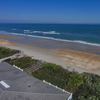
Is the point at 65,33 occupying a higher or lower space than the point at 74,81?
lower

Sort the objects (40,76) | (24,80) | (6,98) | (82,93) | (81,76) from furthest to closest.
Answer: (40,76) → (81,76) → (24,80) → (82,93) → (6,98)

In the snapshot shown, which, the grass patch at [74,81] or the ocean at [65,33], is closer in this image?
the grass patch at [74,81]

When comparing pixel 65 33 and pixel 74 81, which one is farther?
pixel 65 33

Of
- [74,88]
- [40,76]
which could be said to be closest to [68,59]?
[40,76]

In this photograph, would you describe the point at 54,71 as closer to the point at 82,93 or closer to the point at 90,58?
the point at 82,93

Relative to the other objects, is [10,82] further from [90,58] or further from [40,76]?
[90,58]

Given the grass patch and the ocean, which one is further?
the ocean

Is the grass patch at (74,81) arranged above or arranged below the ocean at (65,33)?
above

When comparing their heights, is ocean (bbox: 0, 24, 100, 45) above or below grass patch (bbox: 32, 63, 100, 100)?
below

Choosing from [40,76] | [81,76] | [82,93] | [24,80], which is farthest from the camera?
[40,76]

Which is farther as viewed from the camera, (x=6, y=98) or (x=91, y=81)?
(x=91, y=81)
